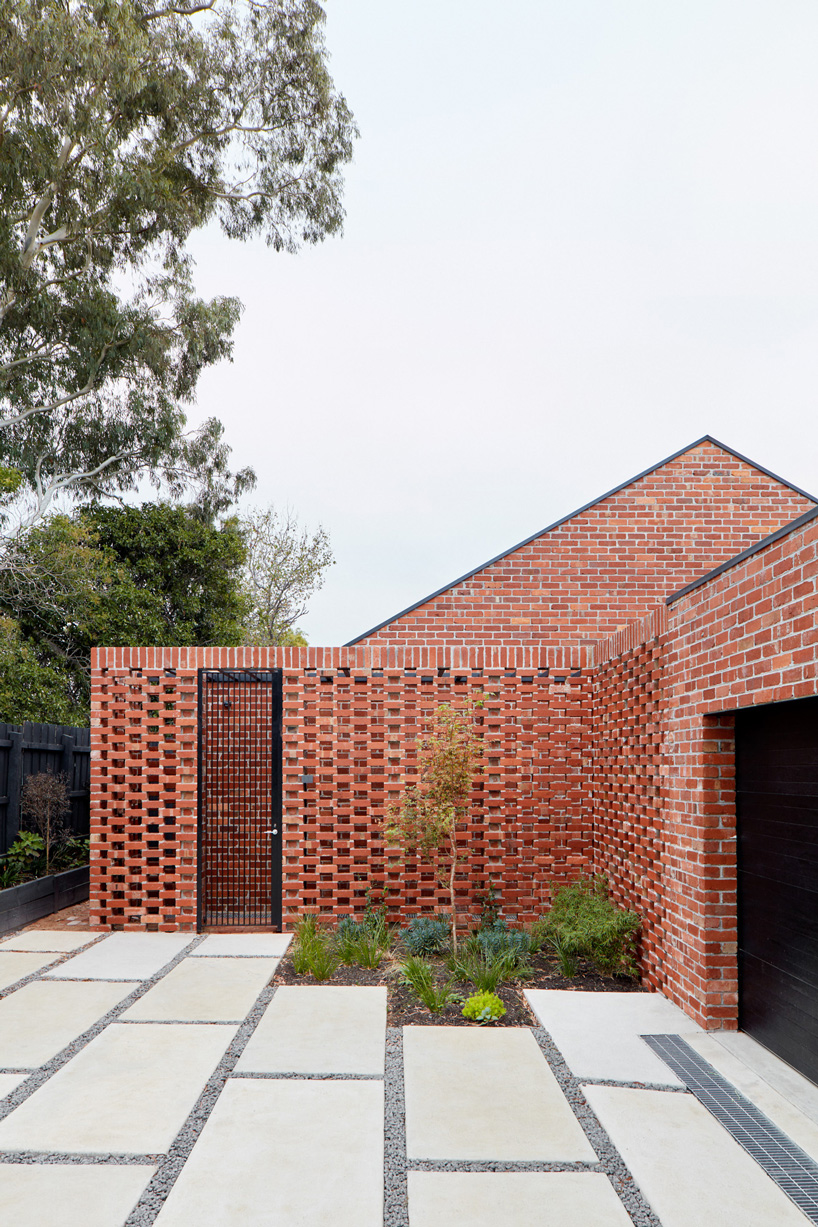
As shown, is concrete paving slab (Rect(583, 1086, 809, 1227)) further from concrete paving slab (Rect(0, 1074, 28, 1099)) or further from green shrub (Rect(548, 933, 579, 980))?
concrete paving slab (Rect(0, 1074, 28, 1099))

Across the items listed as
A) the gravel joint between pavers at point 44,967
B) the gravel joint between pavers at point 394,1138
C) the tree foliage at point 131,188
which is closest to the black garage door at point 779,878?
the gravel joint between pavers at point 394,1138

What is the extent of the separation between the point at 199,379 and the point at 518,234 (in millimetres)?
7103

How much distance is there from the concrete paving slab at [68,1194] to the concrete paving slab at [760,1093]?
2573 millimetres

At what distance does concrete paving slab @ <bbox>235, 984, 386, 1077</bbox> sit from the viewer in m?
4.05

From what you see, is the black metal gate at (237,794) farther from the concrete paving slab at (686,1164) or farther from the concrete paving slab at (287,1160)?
the concrete paving slab at (686,1164)

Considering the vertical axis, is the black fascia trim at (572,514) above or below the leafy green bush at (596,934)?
above

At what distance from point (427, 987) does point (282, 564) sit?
17.2m

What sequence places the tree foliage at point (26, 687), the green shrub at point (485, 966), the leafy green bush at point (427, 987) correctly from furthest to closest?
1. the tree foliage at point (26, 687)
2. the green shrub at point (485, 966)
3. the leafy green bush at point (427, 987)

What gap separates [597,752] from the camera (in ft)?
22.5

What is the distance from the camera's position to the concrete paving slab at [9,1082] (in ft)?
12.3

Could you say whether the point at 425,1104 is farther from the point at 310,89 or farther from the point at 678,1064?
the point at 310,89

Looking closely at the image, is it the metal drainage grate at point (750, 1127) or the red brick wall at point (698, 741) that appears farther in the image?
the red brick wall at point (698, 741)

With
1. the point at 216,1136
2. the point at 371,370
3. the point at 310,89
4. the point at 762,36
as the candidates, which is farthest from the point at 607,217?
the point at 216,1136

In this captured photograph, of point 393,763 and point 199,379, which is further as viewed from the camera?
point 199,379
